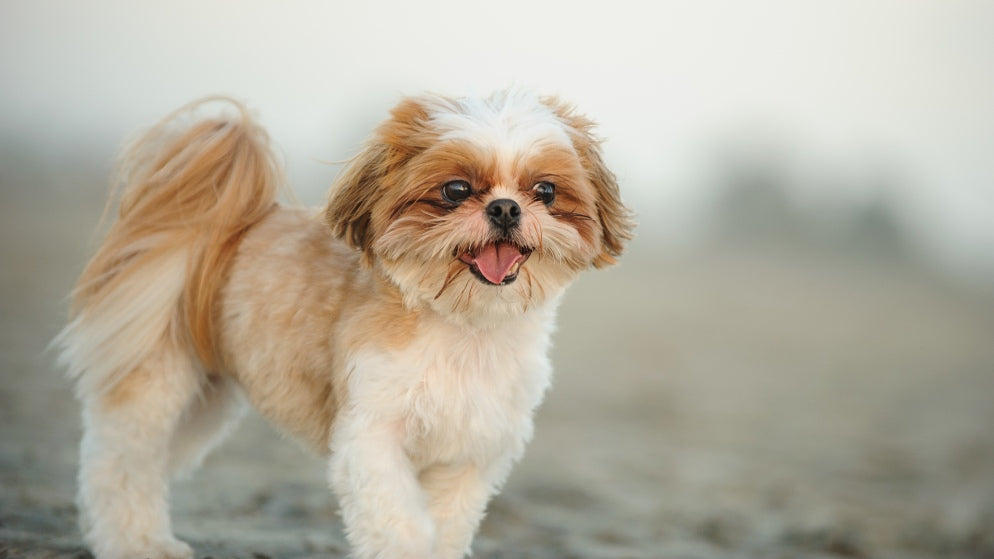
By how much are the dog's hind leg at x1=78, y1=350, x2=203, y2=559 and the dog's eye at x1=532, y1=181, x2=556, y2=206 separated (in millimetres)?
2014

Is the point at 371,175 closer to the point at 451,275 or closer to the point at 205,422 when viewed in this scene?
the point at 451,275

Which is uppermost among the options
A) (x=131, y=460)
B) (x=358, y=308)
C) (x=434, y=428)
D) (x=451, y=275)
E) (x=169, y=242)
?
(x=451, y=275)

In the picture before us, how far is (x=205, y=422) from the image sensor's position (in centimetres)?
525

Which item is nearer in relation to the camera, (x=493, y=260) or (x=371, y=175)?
(x=493, y=260)

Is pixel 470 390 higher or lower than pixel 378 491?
higher

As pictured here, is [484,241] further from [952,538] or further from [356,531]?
[952,538]

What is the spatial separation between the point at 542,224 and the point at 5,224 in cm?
2952

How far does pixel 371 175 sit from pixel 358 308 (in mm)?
527

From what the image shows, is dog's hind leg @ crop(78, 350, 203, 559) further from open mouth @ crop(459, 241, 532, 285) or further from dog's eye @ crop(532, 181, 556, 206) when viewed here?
dog's eye @ crop(532, 181, 556, 206)

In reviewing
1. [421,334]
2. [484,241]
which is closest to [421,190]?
[484,241]

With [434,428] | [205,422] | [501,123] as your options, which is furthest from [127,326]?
[501,123]

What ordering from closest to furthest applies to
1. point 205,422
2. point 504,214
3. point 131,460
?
point 504,214 < point 131,460 < point 205,422

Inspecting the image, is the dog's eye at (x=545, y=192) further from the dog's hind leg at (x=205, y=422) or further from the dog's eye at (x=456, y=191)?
the dog's hind leg at (x=205, y=422)

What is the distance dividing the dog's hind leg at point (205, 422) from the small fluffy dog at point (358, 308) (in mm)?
12
